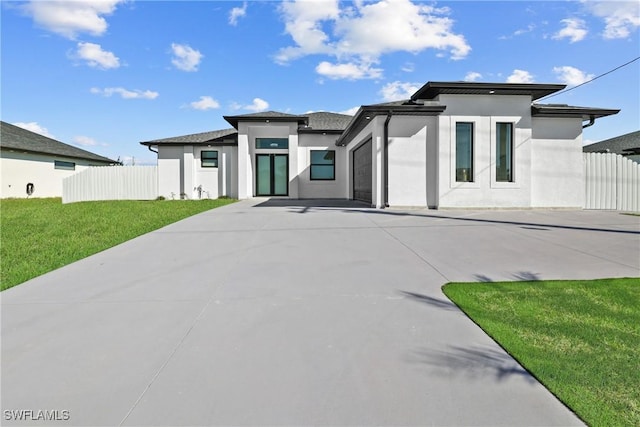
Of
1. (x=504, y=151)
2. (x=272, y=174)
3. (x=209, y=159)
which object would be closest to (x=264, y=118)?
(x=272, y=174)

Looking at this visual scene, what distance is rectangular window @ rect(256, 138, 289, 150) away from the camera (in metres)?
20.2

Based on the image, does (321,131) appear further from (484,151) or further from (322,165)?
(484,151)

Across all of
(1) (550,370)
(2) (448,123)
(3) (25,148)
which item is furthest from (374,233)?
(3) (25,148)

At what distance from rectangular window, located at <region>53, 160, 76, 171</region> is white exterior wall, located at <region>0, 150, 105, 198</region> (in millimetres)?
223

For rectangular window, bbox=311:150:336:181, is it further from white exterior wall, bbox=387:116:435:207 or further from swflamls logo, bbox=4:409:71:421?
swflamls logo, bbox=4:409:71:421

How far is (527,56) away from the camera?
42.4 feet

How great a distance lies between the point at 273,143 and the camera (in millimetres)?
20297

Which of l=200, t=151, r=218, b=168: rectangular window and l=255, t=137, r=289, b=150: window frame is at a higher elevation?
l=255, t=137, r=289, b=150: window frame

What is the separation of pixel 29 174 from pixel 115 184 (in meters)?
10.6

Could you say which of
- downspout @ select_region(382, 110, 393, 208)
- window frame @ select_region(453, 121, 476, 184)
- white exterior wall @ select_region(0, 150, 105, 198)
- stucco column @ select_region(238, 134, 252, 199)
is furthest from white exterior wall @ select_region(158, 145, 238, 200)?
window frame @ select_region(453, 121, 476, 184)

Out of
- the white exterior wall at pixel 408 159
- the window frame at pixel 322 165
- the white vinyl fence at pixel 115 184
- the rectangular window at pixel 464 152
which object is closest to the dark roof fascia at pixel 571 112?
the rectangular window at pixel 464 152

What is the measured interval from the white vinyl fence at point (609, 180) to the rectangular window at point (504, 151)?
11.2 ft

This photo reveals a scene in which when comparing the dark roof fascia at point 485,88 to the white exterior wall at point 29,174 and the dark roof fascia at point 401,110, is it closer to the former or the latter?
the dark roof fascia at point 401,110

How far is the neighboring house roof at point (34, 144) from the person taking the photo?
25.2m
